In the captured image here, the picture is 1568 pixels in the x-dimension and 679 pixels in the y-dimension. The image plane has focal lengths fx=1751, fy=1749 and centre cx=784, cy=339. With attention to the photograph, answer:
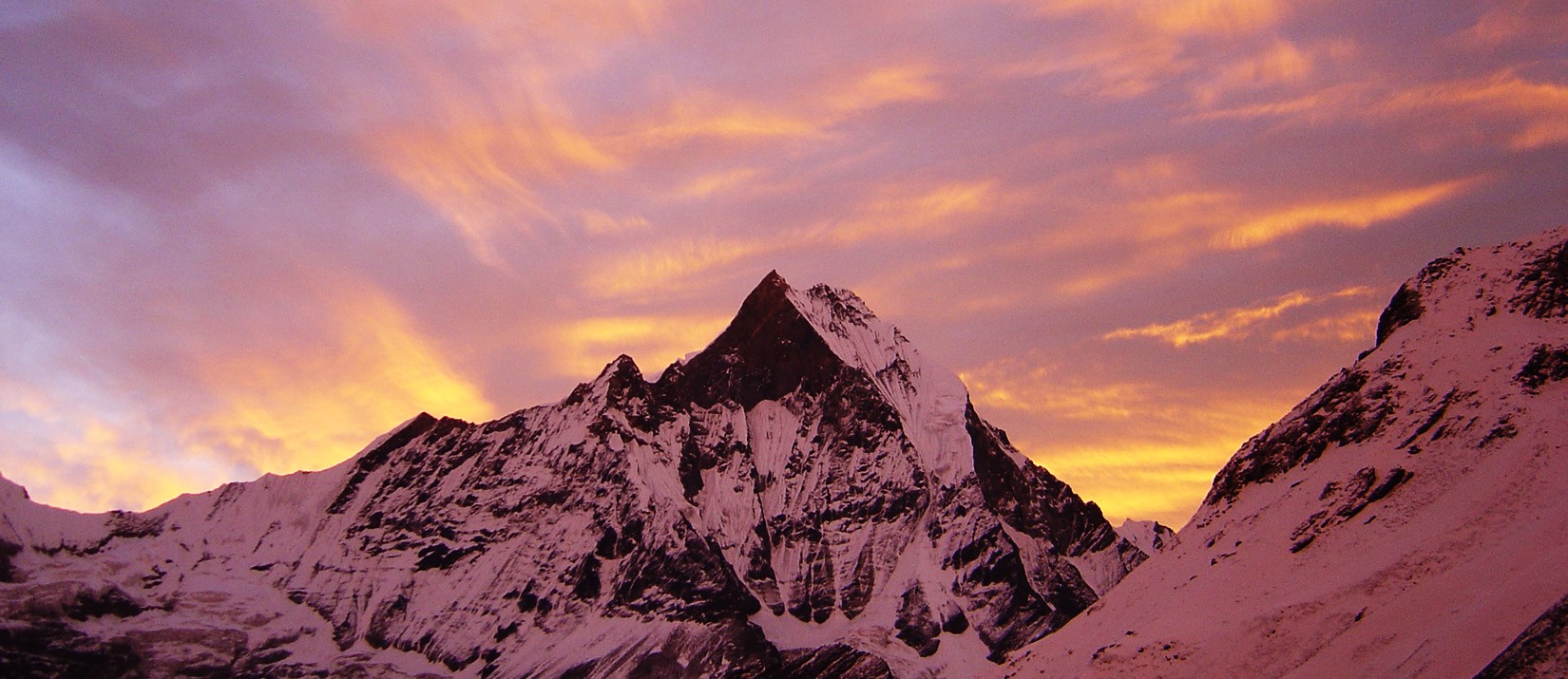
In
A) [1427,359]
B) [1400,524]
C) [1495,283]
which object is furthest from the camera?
[1495,283]

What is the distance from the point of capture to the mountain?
128275 millimetres

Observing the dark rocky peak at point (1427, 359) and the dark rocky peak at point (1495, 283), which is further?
the dark rocky peak at point (1495, 283)

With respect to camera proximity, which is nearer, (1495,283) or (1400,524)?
(1400,524)

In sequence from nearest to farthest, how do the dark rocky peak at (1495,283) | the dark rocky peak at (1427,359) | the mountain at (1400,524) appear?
the mountain at (1400,524), the dark rocky peak at (1427,359), the dark rocky peak at (1495,283)

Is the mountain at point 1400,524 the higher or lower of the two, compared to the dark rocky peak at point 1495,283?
lower

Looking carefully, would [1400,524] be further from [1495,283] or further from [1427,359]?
[1495,283]

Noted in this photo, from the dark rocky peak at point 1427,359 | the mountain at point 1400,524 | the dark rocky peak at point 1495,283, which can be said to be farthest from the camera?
the dark rocky peak at point 1495,283

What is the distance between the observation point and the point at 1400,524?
14888cm

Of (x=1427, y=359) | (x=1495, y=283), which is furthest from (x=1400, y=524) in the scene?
(x=1495, y=283)

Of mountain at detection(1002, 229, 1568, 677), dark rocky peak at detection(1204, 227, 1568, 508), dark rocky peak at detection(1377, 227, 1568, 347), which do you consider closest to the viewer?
mountain at detection(1002, 229, 1568, 677)

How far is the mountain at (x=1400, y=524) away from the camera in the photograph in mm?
128275

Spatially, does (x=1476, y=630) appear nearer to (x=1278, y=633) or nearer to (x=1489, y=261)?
(x=1278, y=633)

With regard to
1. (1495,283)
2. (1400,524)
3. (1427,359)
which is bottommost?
(1400,524)

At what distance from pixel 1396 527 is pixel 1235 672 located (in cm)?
2050
